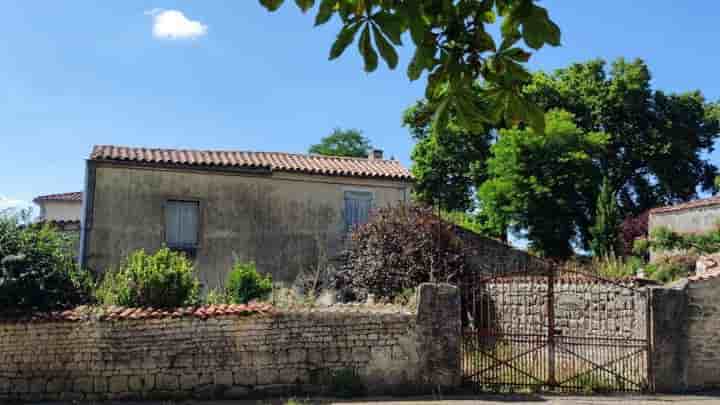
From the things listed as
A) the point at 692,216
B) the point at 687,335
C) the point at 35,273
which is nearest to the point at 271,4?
the point at 35,273

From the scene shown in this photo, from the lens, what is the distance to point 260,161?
18.4 m

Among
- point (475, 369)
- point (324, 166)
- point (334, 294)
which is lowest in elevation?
point (475, 369)

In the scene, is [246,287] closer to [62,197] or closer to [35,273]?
[35,273]

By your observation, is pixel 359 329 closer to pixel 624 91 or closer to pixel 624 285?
pixel 624 285

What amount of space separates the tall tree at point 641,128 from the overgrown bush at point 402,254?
1798 cm

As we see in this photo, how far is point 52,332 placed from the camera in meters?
10.9

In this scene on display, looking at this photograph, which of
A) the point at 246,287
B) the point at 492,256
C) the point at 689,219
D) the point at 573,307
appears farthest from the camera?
the point at 689,219

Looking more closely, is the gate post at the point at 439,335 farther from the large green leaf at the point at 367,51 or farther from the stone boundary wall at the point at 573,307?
the large green leaf at the point at 367,51

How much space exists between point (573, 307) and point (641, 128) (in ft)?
72.5

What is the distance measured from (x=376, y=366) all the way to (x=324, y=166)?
8.69m

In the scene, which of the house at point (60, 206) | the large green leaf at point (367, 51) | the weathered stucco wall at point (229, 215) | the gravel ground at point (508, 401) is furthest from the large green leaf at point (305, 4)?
the house at point (60, 206)

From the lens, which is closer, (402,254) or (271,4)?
(271,4)

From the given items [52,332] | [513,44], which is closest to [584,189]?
[52,332]

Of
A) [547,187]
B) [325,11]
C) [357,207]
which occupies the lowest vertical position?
[325,11]
